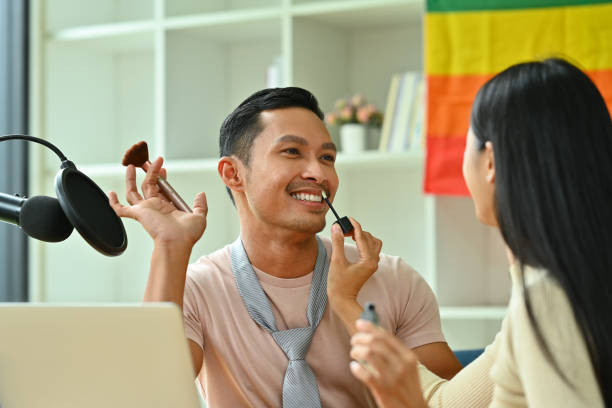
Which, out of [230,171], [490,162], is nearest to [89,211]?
[490,162]

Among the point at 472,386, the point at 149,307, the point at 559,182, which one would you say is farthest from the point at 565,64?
the point at 149,307

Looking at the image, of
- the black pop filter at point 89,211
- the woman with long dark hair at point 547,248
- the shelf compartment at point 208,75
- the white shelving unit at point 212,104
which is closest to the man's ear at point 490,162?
the woman with long dark hair at point 547,248

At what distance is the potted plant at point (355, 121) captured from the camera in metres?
2.79

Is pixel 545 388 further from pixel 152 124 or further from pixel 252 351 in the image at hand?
pixel 152 124

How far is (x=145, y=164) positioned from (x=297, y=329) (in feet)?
1.59

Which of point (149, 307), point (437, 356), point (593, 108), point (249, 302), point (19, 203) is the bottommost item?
point (437, 356)

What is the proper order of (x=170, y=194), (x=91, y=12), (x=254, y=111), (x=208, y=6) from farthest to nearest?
(x=91, y=12) → (x=208, y=6) → (x=254, y=111) → (x=170, y=194)

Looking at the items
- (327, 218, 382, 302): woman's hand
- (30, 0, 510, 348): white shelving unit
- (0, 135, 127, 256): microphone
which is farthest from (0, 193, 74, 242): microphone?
(30, 0, 510, 348): white shelving unit

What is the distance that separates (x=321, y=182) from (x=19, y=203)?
2.70 ft

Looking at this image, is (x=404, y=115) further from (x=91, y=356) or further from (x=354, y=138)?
(x=91, y=356)

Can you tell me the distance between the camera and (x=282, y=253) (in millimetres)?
1770

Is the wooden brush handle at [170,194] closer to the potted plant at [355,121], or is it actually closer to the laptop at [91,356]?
the laptop at [91,356]

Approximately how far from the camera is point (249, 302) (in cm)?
167

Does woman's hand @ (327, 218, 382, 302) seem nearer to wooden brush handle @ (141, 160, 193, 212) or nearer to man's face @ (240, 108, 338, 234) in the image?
man's face @ (240, 108, 338, 234)
